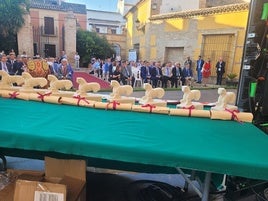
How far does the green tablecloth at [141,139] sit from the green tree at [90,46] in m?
22.1

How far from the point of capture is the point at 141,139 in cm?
122

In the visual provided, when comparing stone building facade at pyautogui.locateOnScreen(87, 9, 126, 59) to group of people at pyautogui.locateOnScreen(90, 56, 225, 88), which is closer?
group of people at pyautogui.locateOnScreen(90, 56, 225, 88)

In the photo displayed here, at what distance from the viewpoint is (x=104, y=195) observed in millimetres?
2160

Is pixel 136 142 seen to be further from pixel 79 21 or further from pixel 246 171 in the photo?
pixel 79 21

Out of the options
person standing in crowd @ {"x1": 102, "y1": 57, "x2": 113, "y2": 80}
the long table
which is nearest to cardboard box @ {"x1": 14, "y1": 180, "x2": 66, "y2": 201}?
the long table

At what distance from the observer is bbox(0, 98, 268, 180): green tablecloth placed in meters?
1.09

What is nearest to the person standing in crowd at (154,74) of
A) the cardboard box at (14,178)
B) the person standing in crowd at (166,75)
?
the person standing in crowd at (166,75)

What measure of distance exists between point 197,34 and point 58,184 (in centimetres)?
1519

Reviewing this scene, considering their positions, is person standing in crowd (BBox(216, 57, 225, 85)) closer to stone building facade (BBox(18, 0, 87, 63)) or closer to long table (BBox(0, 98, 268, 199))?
long table (BBox(0, 98, 268, 199))

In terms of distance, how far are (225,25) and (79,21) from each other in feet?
62.4

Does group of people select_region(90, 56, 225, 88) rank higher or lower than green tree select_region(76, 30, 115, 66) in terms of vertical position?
lower

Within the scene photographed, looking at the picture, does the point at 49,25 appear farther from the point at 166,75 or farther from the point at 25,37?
the point at 166,75

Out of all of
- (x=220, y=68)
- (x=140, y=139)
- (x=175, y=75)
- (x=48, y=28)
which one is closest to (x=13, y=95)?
(x=140, y=139)

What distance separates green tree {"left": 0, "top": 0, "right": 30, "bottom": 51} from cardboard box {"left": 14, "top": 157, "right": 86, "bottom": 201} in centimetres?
1949
